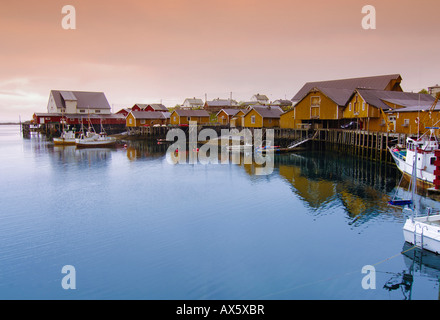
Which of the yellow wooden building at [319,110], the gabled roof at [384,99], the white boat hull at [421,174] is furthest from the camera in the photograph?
the yellow wooden building at [319,110]

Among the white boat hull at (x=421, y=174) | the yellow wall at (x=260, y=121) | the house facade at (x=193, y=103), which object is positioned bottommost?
the white boat hull at (x=421, y=174)

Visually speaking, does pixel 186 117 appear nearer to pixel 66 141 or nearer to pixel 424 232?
pixel 66 141

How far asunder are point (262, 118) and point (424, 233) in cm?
4903

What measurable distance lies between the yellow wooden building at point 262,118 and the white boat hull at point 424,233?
48.0 meters

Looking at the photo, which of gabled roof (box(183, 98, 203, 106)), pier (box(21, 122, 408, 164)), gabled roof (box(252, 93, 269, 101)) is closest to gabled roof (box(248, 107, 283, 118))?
pier (box(21, 122, 408, 164))

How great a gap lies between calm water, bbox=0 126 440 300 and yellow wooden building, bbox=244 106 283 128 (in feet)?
103

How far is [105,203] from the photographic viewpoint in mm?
24391

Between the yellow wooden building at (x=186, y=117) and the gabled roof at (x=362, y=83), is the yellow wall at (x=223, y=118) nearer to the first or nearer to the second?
the yellow wooden building at (x=186, y=117)

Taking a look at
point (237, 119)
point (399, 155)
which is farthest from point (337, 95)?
point (237, 119)

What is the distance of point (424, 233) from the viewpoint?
15.1 metres

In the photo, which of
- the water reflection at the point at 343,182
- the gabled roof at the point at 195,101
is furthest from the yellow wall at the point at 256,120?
the gabled roof at the point at 195,101

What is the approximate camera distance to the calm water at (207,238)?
13.0 meters

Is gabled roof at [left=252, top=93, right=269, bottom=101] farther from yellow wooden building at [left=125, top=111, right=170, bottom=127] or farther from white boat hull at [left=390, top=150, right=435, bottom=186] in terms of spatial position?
white boat hull at [left=390, top=150, right=435, bottom=186]
